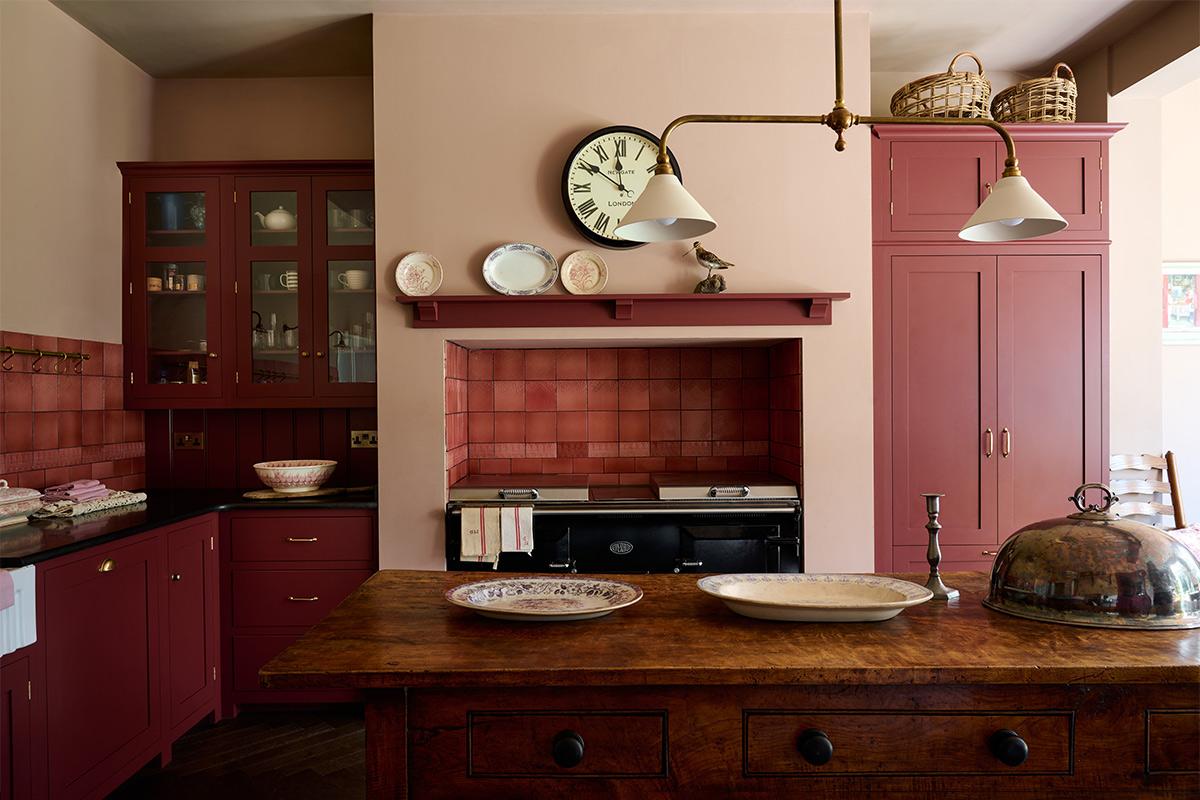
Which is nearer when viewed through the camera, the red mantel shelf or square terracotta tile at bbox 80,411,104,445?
the red mantel shelf

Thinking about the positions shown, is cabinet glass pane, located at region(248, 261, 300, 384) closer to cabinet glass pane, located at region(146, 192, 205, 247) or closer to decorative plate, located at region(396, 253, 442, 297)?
cabinet glass pane, located at region(146, 192, 205, 247)

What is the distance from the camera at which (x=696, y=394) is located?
12.1ft

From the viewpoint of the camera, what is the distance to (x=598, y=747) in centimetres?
130

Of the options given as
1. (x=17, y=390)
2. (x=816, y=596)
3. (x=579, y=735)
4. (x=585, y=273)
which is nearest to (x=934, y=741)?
(x=816, y=596)

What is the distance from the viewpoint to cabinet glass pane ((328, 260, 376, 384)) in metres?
3.51

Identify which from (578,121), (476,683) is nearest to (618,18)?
(578,121)

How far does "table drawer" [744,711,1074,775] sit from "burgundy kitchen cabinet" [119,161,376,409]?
8.87ft

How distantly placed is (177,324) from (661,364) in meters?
2.20

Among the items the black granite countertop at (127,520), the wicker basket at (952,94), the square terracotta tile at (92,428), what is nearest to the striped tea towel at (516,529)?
the black granite countertop at (127,520)

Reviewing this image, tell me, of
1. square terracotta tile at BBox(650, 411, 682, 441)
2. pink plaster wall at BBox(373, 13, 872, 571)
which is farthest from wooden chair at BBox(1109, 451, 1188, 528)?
square terracotta tile at BBox(650, 411, 682, 441)

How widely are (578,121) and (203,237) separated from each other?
1766mm

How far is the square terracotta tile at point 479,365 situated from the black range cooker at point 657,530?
74 cm

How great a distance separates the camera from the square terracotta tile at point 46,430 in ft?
9.75

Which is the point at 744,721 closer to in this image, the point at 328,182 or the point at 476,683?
the point at 476,683
